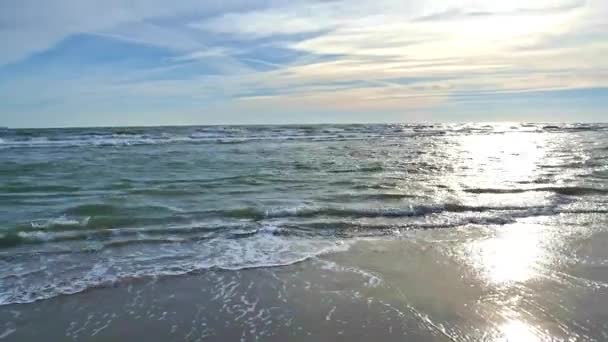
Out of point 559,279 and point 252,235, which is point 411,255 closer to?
point 559,279

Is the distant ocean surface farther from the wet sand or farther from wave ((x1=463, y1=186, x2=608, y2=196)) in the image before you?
the wet sand

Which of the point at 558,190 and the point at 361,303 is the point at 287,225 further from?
the point at 558,190

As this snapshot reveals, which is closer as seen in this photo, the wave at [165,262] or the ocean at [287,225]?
the wave at [165,262]

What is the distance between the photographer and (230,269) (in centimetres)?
599

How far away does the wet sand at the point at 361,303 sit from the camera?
4.21 meters

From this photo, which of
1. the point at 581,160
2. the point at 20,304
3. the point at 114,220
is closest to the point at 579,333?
the point at 20,304

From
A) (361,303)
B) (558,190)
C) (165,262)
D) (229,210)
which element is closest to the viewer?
(361,303)

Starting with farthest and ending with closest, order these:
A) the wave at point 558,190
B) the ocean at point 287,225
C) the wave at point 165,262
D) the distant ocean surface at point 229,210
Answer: the wave at point 558,190 < the distant ocean surface at point 229,210 < the ocean at point 287,225 < the wave at point 165,262

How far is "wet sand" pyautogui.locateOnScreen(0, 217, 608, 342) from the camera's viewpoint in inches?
166

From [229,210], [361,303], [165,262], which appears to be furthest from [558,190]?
[165,262]

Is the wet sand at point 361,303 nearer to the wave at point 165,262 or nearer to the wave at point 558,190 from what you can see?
the wave at point 165,262

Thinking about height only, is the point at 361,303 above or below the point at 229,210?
below

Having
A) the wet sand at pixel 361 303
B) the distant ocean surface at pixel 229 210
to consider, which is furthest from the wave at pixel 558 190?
the wet sand at pixel 361 303

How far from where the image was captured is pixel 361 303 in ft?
15.9
